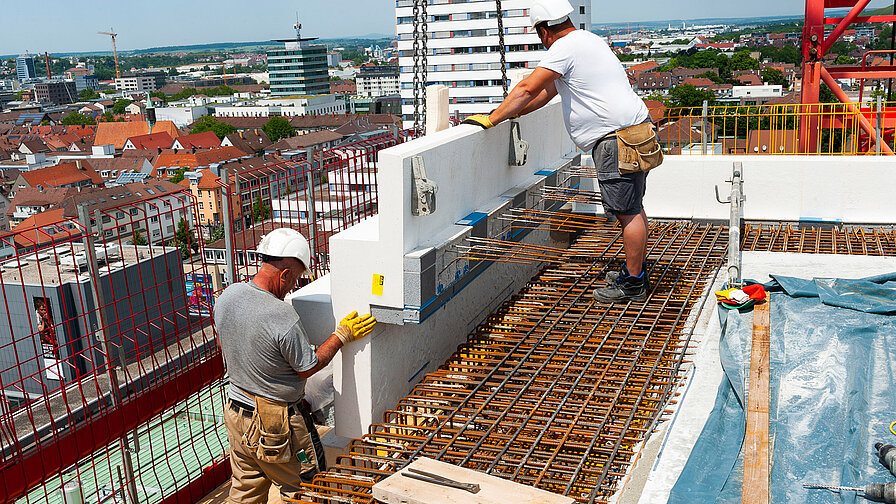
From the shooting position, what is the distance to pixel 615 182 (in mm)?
5133

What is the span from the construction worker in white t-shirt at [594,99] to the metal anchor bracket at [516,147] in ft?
2.82

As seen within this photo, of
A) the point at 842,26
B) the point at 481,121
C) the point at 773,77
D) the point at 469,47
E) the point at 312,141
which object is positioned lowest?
the point at 312,141

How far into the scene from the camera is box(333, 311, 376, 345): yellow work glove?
13.4ft

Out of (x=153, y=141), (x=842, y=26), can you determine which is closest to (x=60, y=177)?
(x=153, y=141)

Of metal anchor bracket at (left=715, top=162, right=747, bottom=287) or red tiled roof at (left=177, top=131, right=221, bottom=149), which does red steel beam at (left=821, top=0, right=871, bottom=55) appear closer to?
metal anchor bracket at (left=715, top=162, right=747, bottom=287)

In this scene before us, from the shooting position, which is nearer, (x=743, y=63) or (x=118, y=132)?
(x=118, y=132)

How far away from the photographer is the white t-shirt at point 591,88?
16.1 feet

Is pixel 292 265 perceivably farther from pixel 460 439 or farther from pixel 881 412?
pixel 881 412

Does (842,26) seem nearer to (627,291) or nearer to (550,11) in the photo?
(627,291)

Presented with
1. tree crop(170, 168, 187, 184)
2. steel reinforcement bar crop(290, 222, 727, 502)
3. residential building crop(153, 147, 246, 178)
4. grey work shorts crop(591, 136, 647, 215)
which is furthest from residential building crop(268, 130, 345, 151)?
grey work shorts crop(591, 136, 647, 215)

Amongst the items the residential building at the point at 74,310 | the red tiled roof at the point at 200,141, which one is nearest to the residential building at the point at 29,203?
the red tiled roof at the point at 200,141

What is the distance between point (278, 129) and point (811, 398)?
5057 inches

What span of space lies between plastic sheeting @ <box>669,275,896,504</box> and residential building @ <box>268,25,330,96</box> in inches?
6598

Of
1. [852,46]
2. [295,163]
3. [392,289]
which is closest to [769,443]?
[392,289]
